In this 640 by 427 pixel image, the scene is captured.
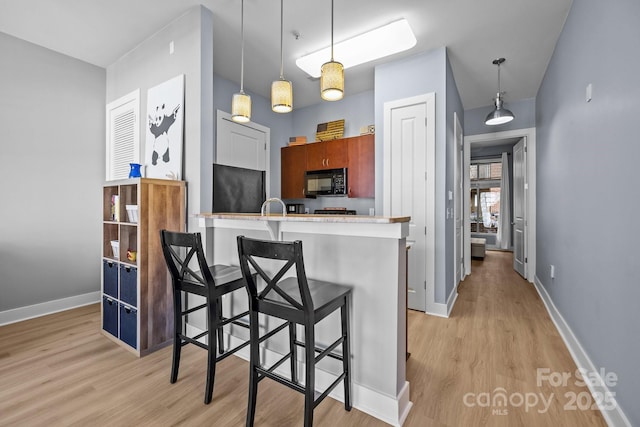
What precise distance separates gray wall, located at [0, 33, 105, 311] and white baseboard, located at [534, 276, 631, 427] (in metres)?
4.75

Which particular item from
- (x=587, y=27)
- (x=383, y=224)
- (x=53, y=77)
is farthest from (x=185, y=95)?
(x=587, y=27)

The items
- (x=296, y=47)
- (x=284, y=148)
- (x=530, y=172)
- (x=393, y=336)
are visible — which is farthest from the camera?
(x=284, y=148)

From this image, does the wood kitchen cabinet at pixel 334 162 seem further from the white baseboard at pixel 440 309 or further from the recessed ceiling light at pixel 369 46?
the white baseboard at pixel 440 309

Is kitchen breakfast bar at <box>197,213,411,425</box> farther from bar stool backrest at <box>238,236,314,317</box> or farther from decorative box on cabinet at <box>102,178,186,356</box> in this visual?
decorative box on cabinet at <box>102,178,186,356</box>

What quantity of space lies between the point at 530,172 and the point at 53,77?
6385 millimetres

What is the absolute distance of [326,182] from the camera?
14.4 ft

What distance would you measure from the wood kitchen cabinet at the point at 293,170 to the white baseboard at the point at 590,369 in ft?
11.4

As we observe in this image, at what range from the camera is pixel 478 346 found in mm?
2439

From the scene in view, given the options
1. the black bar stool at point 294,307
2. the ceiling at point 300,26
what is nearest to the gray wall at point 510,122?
the ceiling at point 300,26

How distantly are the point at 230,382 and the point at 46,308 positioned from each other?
2.64 meters

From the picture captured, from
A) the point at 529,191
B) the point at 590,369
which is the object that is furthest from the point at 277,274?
the point at 529,191

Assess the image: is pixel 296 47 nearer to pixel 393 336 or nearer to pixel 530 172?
pixel 393 336

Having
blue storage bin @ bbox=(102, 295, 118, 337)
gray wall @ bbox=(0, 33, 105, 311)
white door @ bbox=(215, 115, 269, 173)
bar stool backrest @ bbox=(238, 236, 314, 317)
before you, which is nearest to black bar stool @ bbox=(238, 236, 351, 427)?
bar stool backrest @ bbox=(238, 236, 314, 317)

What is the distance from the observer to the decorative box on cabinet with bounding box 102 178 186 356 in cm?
226
